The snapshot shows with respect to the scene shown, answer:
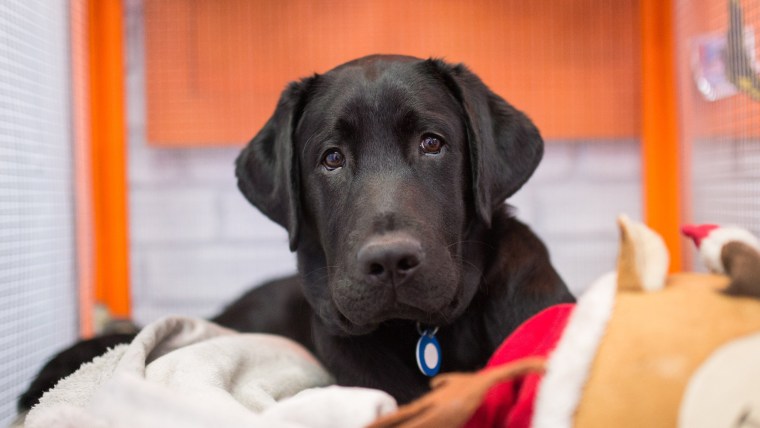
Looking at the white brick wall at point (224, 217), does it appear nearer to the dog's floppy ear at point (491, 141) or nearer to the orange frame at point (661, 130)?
the orange frame at point (661, 130)

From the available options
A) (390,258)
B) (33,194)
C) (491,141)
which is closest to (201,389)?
(390,258)

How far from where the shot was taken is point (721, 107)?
1.89 meters

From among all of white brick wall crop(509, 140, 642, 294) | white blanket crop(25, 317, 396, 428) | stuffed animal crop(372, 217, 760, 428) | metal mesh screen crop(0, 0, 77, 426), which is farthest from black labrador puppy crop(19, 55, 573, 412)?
white brick wall crop(509, 140, 642, 294)

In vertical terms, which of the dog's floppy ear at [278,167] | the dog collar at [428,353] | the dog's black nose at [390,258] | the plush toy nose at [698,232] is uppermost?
the dog's floppy ear at [278,167]

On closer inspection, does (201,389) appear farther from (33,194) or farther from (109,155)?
(109,155)

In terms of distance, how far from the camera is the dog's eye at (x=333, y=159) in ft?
4.85

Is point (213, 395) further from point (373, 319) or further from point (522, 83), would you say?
point (522, 83)

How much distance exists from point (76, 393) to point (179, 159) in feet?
5.09

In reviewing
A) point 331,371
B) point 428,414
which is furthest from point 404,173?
point 428,414

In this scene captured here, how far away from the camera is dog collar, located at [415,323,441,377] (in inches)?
54.6

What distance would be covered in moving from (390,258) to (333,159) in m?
0.43

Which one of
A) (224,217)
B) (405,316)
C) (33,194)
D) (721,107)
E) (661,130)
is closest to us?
(405,316)

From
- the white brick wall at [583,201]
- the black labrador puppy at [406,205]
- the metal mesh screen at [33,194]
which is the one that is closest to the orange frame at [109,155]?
the metal mesh screen at [33,194]

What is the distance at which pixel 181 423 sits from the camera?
839 mm
